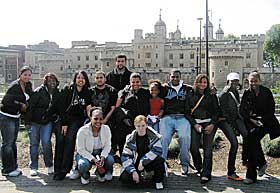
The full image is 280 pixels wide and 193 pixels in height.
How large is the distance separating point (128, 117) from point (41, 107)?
1408 millimetres

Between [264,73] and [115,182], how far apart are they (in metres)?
48.7

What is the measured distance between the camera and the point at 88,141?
20.1 feet

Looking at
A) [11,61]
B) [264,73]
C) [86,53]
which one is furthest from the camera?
[11,61]

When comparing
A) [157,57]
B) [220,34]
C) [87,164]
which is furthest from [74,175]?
[220,34]

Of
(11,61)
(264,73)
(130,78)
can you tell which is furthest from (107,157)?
(11,61)

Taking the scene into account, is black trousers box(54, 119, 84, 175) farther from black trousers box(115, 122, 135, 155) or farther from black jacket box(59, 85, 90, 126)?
black trousers box(115, 122, 135, 155)

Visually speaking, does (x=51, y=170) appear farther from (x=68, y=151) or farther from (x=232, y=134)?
(x=232, y=134)

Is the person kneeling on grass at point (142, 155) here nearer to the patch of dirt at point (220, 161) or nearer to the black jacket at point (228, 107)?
the black jacket at point (228, 107)

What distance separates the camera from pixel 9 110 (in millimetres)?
6652

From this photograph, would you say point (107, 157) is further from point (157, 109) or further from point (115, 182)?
point (157, 109)

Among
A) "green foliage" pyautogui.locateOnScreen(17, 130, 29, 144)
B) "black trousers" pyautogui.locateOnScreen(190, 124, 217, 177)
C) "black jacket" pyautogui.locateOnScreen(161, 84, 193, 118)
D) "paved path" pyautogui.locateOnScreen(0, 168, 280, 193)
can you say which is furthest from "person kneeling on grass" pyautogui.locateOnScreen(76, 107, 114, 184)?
"green foliage" pyautogui.locateOnScreen(17, 130, 29, 144)

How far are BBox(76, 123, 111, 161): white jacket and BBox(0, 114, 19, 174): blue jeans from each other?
1281 millimetres

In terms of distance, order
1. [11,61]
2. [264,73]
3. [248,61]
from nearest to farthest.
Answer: [264,73]
[248,61]
[11,61]

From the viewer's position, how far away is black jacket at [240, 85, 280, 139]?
20.5 feet
